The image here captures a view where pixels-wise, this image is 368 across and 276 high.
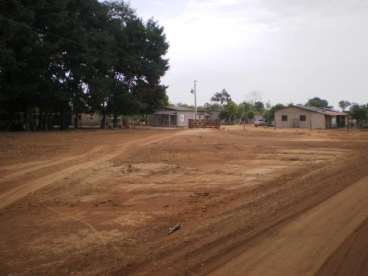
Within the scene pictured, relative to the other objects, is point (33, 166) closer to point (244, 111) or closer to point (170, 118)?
point (170, 118)

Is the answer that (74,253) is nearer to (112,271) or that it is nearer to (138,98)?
(112,271)

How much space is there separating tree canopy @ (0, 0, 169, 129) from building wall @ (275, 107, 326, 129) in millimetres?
27295

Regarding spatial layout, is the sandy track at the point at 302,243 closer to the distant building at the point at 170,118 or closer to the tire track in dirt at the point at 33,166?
the tire track in dirt at the point at 33,166

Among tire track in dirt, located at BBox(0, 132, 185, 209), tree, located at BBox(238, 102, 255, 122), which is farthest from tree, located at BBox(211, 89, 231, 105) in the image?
tire track in dirt, located at BBox(0, 132, 185, 209)

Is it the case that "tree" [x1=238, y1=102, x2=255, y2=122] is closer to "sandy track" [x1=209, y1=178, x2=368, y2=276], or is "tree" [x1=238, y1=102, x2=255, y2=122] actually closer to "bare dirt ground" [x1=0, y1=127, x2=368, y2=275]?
"bare dirt ground" [x1=0, y1=127, x2=368, y2=275]

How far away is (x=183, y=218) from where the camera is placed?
10492mm

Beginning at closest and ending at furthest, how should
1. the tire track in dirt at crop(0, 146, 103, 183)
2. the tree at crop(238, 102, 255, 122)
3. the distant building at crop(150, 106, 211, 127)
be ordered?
the tire track in dirt at crop(0, 146, 103, 183) → the distant building at crop(150, 106, 211, 127) → the tree at crop(238, 102, 255, 122)

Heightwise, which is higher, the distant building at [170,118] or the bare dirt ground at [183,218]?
the distant building at [170,118]

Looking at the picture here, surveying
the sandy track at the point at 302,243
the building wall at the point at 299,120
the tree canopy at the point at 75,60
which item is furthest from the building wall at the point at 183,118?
the sandy track at the point at 302,243

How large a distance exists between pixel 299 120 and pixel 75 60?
44745mm

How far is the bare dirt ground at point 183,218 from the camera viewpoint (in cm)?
722

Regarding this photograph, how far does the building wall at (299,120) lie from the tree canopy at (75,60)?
89.5 ft

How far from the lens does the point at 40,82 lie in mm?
42094

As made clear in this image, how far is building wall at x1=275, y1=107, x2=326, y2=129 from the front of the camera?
79.1 m
